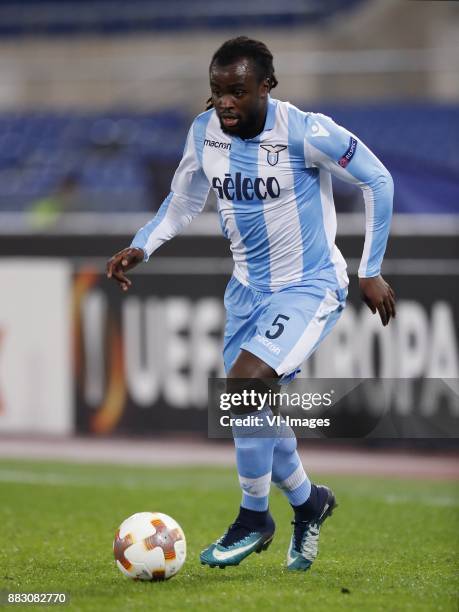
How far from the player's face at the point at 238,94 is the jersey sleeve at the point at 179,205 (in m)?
0.42

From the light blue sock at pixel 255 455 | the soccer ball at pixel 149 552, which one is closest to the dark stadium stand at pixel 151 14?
the light blue sock at pixel 255 455

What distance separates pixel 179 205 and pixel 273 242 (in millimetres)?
577

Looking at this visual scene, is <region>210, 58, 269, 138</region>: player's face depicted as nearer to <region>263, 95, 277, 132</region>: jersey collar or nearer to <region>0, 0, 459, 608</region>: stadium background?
<region>263, 95, 277, 132</region>: jersey collar

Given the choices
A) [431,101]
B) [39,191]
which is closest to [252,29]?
[431,101]

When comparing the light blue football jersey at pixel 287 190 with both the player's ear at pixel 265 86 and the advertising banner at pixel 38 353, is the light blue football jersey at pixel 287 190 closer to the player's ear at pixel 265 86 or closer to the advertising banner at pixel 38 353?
the player's ear at pixel 265 86

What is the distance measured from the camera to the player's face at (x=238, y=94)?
196 inches

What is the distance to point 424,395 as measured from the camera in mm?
10844

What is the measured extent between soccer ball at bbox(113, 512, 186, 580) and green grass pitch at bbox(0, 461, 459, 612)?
2.4 inches

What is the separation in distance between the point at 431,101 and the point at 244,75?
43.6 feet

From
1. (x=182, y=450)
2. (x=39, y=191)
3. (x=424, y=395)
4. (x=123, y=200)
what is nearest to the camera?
(x=424, y=395)

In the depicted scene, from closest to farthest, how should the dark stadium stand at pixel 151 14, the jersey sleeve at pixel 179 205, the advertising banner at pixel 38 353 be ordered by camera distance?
the jersey sleeve at pixel 179 205
the advertising banner at pixel 38 353
the dark stadium stand at pixel 151 14

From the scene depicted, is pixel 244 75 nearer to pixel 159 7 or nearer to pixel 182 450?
pixel 182 450

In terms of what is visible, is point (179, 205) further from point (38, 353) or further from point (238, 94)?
point (38, 353)

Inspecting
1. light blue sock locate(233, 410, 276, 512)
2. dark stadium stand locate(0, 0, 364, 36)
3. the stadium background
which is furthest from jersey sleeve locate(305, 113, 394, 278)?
dark stadium stand locate(0, 0, 364, 36)
